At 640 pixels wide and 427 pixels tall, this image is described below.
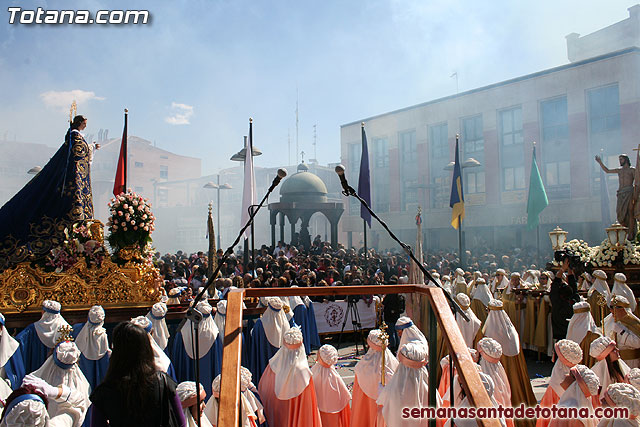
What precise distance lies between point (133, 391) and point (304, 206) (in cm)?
2022

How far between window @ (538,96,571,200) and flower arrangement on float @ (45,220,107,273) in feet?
84.9

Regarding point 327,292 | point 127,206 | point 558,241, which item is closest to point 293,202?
point 558,241

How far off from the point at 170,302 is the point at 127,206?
214 cm

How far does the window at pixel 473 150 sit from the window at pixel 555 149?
412 centimetres

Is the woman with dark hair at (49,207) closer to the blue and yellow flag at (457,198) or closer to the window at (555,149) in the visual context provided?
the blue and yellow flag at (457,198)

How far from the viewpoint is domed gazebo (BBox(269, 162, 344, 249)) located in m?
23.0

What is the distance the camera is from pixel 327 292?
11.7 ft

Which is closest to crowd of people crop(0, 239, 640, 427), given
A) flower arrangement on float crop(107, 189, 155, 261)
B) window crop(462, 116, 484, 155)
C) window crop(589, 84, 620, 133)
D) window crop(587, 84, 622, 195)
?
flower arrangement on float crop(107, 189, 155, 261)

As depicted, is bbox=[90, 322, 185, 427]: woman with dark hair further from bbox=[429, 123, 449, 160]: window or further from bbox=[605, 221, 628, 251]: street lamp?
bbox=[429, 123, 449, 160]: window

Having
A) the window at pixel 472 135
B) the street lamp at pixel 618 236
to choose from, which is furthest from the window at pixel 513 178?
the street lamp at pixel 618 236

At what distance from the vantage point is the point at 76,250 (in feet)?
26.3

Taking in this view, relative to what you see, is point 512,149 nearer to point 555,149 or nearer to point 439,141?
point 555,149

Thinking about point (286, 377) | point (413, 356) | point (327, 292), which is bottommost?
point (286, 377)

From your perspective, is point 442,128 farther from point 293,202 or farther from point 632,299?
point 632,299
